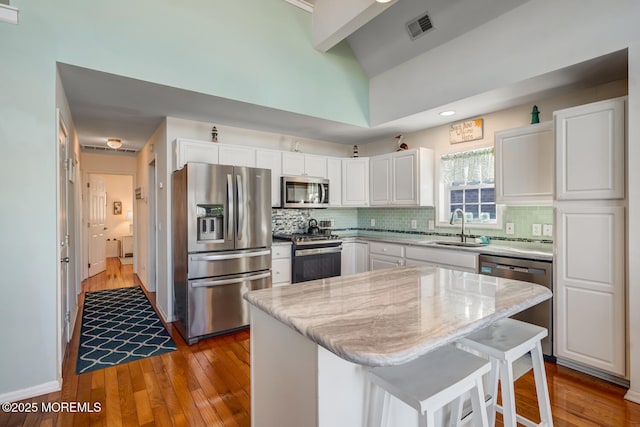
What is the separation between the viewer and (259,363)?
158 cm

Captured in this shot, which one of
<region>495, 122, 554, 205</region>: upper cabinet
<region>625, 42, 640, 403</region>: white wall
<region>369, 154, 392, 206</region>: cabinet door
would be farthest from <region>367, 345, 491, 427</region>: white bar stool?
<region>369, 154, 392, 206</region>: cabinet door

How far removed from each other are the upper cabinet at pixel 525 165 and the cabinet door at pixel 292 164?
7.90ft

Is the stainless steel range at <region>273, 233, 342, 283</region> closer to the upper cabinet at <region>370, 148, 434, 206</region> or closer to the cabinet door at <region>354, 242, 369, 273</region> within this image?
the cabinet door at <region>354, 242, 369, 273</region>

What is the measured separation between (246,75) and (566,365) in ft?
12.8

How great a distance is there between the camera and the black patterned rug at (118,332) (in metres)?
2.88

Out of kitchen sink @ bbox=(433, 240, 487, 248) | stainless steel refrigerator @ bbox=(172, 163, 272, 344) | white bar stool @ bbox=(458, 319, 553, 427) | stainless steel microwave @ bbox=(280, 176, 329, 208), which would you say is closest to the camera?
white bar stool @ bbox=(458, 319, 553, 427)

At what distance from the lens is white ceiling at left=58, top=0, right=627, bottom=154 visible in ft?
8.88

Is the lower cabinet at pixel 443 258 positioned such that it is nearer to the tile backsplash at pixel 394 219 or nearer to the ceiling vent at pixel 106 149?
the tile backsplash at pixel 394 219

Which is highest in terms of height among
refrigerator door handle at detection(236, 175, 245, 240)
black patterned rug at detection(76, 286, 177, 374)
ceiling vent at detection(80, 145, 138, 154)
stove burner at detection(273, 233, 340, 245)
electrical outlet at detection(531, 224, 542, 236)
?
ceiling vent at detection(80, 145, 138, 154)

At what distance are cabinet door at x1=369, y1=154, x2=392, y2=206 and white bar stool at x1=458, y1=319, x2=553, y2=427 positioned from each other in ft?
9.71

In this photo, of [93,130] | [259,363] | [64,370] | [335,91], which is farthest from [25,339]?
[335,91]

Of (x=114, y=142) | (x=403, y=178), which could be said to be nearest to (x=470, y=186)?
(x=403, y=178)

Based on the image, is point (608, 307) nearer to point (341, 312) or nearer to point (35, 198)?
point (341, 312)

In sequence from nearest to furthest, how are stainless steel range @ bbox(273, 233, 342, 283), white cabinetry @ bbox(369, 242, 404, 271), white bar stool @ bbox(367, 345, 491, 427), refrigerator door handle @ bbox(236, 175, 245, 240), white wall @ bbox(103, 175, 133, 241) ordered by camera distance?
1. white bar stool @ bbox(367, 345, 491, 427)
2. refrigerator door handle @ bbox(236, 175, 245, 240)
3. stainless steel range @ bbox(273, 233, 342, 283)
4. white cabinetry @ bbox(369, 242, 404, 271)
5. white wall @ bbox(103, 175, 133, 241)
